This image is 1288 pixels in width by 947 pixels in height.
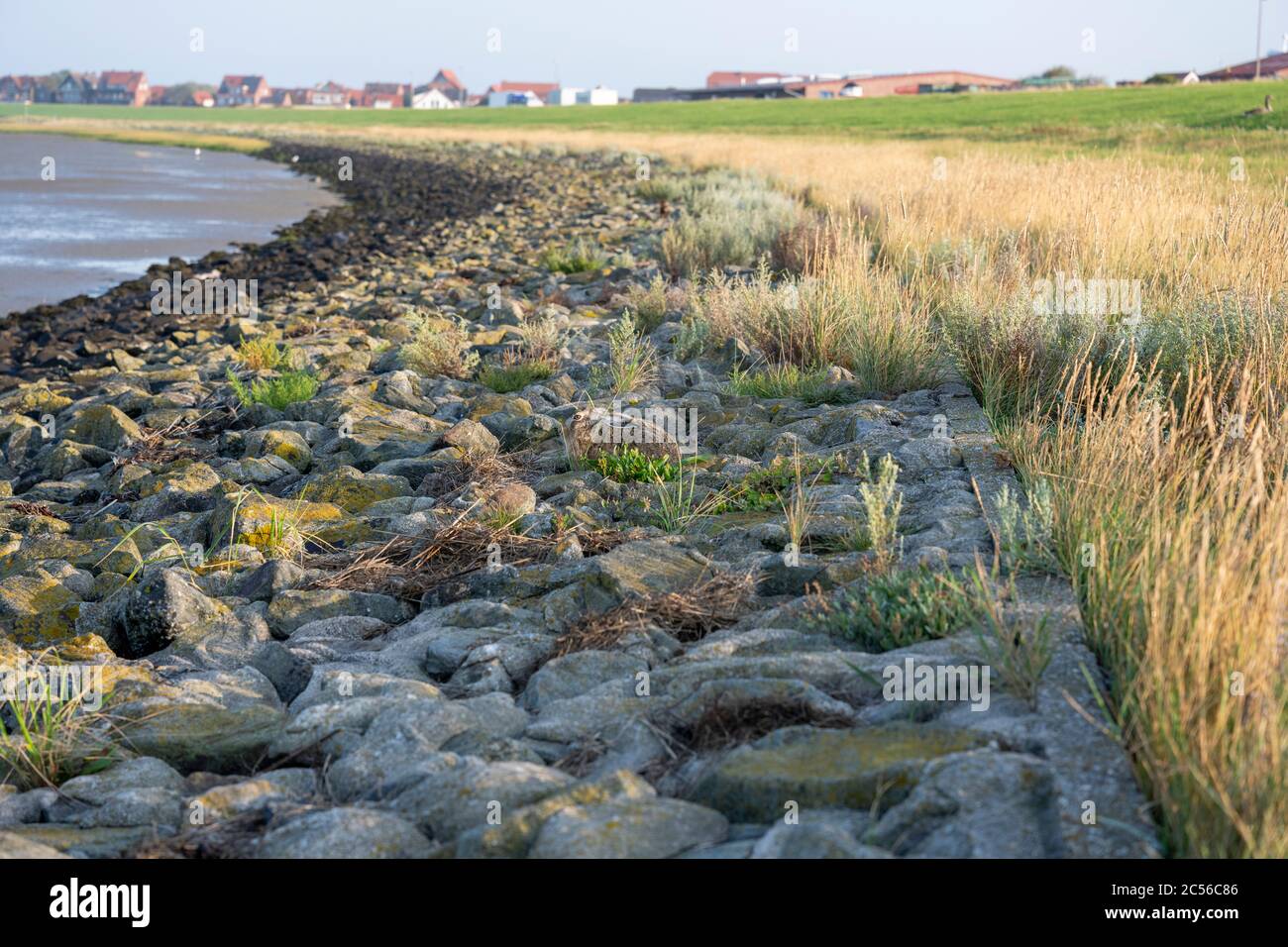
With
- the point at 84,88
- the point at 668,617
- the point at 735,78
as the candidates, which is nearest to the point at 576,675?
the point at 668,617

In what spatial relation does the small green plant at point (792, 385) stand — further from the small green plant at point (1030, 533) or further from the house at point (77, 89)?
the house at point (77, 89)

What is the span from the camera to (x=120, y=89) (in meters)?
139

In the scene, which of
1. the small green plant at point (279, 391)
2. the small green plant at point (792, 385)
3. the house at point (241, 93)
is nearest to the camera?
the small green plant at point (792, 385)

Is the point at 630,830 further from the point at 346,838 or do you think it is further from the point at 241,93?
the point at 241,93

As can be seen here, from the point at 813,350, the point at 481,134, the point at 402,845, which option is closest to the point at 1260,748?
the point at 402,845

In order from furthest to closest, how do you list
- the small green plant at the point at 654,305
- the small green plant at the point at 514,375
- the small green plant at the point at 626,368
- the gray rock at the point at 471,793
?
the small green plant at the point at 654,305 < the small green plant at the point at 514,375 < the small green plant at the point at 626,368 < the gray rock at the point at 471,793

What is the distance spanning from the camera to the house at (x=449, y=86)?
153375 mm

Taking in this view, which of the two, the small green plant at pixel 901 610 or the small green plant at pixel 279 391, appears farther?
the small green plant at pixel 279 391

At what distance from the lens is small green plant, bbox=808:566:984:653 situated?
143 inches

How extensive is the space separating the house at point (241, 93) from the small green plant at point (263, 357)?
513 ft

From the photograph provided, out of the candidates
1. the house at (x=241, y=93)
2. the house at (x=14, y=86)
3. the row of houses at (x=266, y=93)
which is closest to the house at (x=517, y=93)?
the row of houses at (x=266, y=93)

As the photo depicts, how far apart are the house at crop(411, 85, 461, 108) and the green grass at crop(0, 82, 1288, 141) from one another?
199 feet
